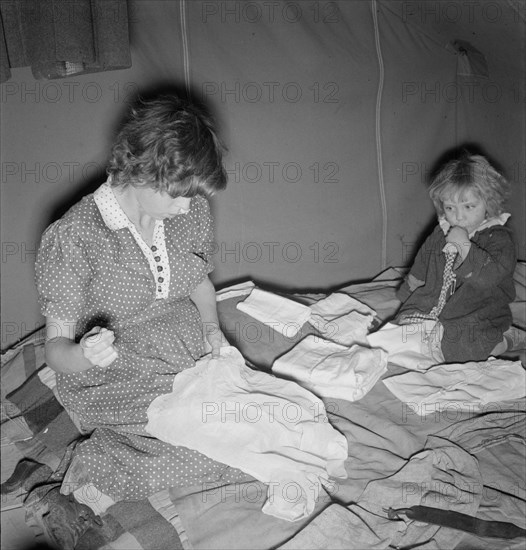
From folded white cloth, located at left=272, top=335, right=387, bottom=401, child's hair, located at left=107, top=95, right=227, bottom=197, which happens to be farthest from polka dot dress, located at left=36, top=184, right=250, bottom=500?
folded white cloth, located at left=272, top=335, right=387, bottom=401

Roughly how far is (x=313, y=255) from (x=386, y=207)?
1.14ft

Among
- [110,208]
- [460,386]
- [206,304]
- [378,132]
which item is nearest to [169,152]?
[110,208]

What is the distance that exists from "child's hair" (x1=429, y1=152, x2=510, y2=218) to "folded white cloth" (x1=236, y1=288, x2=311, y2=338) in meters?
0.57

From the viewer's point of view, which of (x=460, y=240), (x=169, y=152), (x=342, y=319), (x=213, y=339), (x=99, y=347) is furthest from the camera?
(x=342, y=319)

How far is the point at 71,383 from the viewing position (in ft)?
4.51

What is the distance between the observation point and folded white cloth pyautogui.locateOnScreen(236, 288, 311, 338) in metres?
1.87

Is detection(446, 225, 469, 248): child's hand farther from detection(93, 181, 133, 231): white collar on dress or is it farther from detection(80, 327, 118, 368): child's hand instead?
detection(80, 327, 118, 368): child's hand

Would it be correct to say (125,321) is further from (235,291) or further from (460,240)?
(460,240)

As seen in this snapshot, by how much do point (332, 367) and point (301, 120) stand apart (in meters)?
0.95

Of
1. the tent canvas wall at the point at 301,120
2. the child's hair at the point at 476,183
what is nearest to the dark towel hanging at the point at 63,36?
the tent canvas wall at the point at 301,120

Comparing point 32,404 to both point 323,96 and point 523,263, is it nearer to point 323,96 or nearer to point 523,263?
point 323,96

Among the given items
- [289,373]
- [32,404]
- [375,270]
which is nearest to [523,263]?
[375,270]

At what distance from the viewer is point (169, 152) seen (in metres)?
1.23

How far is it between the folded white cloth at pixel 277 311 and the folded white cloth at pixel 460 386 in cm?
35
